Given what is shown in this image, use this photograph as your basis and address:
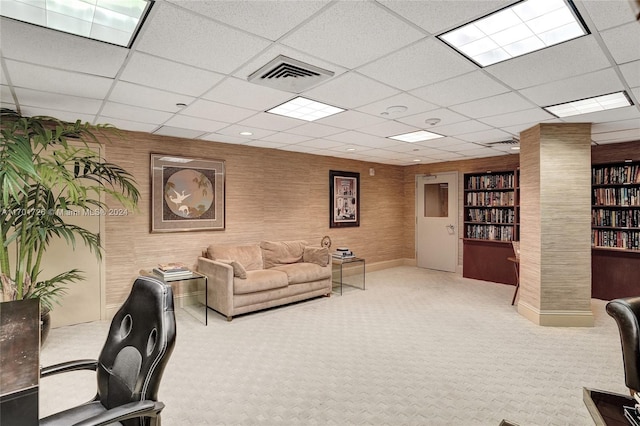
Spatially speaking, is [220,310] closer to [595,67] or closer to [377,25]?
[377,25]

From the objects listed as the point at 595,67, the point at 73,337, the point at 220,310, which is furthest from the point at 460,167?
the point at 73,337

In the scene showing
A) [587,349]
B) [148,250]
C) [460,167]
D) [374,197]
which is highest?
[460,167]

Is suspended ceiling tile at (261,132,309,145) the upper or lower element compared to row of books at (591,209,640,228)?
→ upper

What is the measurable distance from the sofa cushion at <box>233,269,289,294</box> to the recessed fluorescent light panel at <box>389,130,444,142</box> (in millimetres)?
2641

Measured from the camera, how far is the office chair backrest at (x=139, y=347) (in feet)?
4.90

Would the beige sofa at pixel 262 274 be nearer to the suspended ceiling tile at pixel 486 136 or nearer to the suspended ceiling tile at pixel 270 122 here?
the suspended ceiling tile at pixel 270 122

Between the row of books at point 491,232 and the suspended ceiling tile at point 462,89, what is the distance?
14.2ft

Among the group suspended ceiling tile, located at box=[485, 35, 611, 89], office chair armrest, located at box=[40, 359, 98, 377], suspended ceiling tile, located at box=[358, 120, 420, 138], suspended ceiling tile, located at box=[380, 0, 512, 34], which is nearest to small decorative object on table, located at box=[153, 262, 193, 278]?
office chair armrest, located at box=[40, 359, 98, 377]

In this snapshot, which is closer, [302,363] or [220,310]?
[302,363]

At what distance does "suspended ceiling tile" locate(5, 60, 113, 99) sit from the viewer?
2629 millimetres

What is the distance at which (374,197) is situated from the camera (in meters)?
8.05

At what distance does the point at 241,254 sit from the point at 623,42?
4.79 meters

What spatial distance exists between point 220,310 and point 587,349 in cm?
425

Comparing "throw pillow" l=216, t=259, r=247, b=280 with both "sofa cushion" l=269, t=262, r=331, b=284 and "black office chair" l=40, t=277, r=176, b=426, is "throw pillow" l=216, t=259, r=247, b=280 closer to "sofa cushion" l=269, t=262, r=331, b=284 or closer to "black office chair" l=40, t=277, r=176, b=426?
"sofa cushion" l=269, t=262, r=331, b=284
